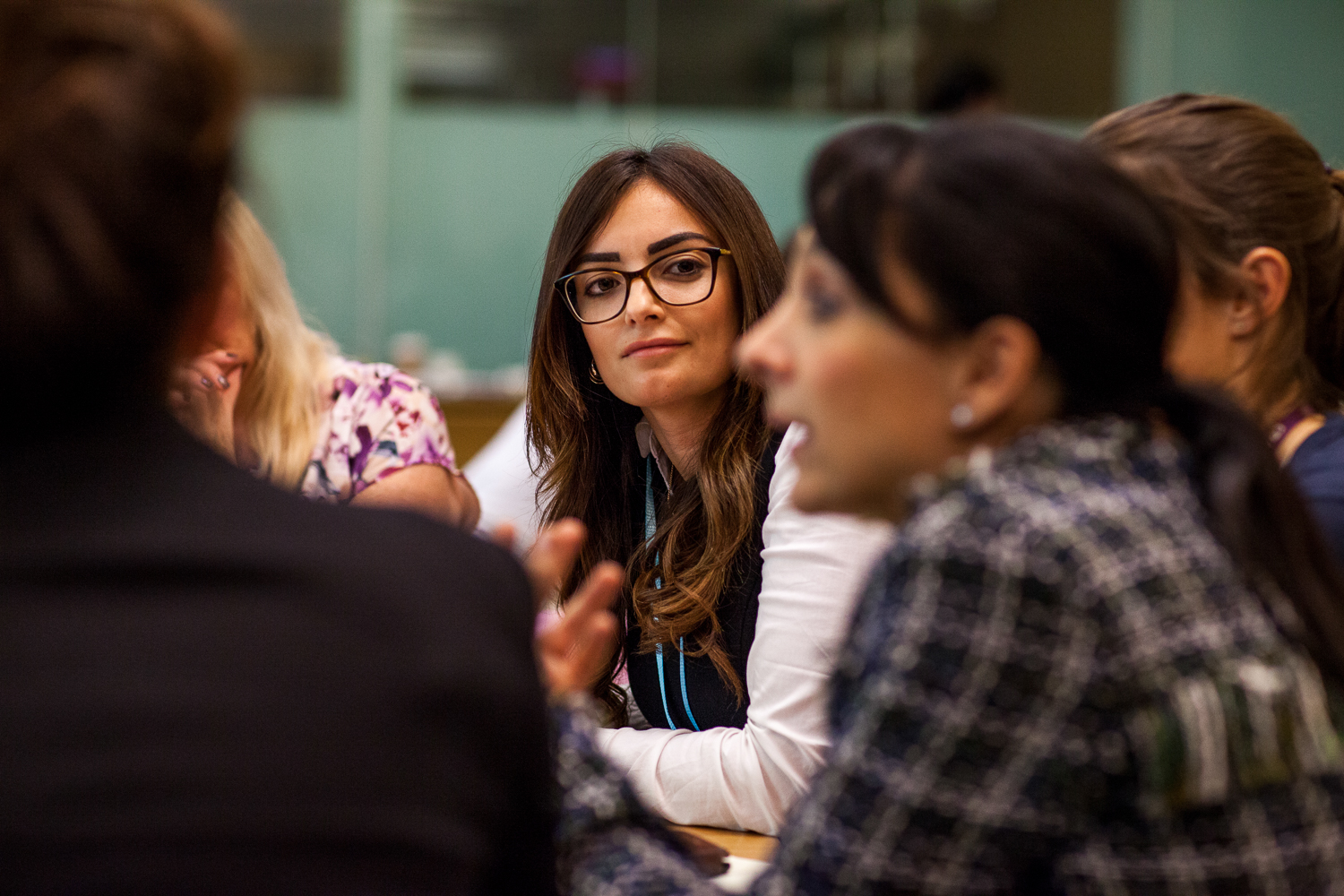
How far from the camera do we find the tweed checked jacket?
0.72 metres

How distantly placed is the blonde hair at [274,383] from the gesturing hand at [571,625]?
1.13 meters

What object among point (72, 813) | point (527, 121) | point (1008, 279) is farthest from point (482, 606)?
point (527, 121)

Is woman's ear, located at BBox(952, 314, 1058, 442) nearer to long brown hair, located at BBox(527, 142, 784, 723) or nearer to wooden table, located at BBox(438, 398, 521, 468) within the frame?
long brown hair, located at BBox(527, 142, 784, 723)

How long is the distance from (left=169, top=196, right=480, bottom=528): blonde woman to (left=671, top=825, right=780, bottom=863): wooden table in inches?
30.0

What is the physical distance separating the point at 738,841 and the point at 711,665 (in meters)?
0.32

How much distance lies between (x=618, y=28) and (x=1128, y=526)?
415 cm

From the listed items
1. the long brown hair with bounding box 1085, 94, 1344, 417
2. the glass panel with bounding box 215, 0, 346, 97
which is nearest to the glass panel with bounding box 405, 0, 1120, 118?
the glass panel with bounding box 215, 0, 346, 97

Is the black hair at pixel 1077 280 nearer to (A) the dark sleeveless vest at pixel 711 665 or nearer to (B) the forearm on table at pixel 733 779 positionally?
(B) the forearm on table at pixel 733 779

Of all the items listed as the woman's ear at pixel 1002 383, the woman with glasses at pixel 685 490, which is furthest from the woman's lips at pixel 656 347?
the woman's ear at pixel 1002 383

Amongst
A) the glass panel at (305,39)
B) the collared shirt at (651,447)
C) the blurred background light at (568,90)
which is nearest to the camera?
the collared shirt at (651,447)

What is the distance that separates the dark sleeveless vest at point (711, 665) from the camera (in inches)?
63.2

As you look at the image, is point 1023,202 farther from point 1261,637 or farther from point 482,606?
point 482,606

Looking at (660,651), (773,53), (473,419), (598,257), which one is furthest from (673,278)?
(773,53)

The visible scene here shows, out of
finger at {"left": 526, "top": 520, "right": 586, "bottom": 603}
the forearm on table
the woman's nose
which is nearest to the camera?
finger at {"left": 526, "top": 520, "right": 586, "bottom": 603}
